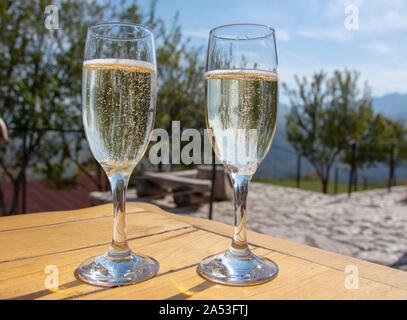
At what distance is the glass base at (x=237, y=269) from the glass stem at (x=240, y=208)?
12mm

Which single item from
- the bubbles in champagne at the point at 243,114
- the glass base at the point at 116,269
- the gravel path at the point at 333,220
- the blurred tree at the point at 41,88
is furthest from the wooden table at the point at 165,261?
the blurred tree at the point at 41,88

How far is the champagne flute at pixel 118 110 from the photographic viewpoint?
0.52m

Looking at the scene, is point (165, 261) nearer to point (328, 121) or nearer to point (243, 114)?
point (243, 114)

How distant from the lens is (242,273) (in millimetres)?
521

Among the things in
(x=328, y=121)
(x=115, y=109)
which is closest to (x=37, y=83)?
(x=115, y=109)

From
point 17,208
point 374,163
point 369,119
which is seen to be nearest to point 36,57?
point 17,208

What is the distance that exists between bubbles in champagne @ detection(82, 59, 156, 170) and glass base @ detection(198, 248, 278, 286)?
8.2 inches

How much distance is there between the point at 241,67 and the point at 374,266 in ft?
1.32

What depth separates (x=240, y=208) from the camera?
55 centimetres

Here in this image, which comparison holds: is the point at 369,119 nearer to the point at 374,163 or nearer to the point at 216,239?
the point at 374,163

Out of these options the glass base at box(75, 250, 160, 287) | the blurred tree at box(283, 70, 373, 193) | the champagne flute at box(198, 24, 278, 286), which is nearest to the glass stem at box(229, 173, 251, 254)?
the champagne flute at box(198, 24, 278, 286)

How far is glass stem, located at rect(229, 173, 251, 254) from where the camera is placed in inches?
21.4
